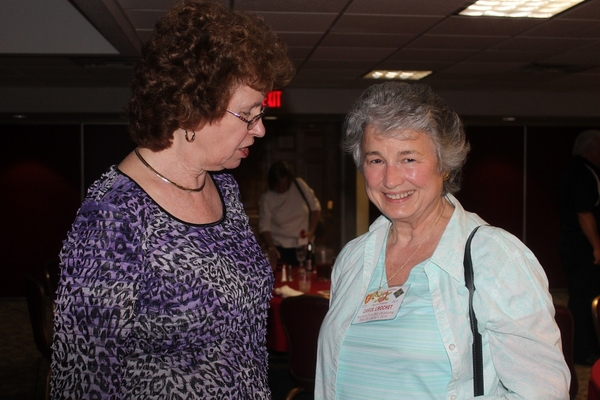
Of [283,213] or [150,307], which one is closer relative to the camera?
[150,307]

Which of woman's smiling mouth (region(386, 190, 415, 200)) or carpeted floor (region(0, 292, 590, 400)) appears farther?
carpeted floor (region(0, 292, 590, 400))

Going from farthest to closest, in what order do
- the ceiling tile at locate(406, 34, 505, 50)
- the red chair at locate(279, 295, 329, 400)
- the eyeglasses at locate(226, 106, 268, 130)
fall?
1. the ceiling tile at locate(406, 34, 505, 50)
2. the red chair at locate(279, 295, 329, 400)
3. the eyeglasses at locate(226, 106, 268, 130)

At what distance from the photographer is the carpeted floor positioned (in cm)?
474

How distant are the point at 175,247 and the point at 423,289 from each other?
0.65 m

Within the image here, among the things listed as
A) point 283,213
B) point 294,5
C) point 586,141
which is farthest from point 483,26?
point 283,213

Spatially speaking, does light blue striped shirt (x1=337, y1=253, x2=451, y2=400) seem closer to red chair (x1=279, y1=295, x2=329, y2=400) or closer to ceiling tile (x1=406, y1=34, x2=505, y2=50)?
red chair (x1=279, y1=295, x2=329, y2=400)

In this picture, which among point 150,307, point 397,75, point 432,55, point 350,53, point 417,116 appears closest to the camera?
point 150,307

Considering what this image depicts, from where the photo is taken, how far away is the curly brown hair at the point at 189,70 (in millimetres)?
1453

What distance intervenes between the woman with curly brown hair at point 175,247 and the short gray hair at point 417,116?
270 millimetres

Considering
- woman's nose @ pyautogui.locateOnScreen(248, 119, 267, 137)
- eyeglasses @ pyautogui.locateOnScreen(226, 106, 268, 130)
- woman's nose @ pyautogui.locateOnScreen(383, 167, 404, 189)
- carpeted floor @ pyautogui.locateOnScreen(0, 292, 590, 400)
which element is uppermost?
eyeglasses @ pyautogui.locateOnScreen(226, 106, 268, 130)

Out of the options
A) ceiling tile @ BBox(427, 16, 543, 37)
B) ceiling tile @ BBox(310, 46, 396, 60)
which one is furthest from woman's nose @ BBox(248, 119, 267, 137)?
ceiling tile @ BBox(310, 46, 396, 60)

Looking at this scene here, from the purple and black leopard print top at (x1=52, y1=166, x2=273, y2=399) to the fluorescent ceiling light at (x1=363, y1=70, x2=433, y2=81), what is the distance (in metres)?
6.38

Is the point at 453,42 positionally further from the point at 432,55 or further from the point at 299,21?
the point at 299,21

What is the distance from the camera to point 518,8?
15.8 ft
